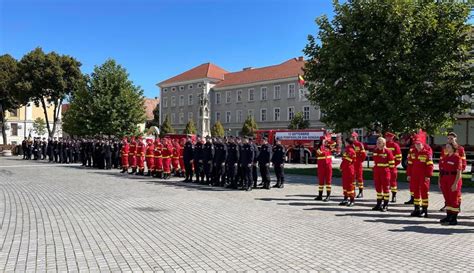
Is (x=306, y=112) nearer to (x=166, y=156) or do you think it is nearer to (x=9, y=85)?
(x=9, y=85)

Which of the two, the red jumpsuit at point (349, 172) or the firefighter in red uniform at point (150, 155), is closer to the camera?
the red jumpsuit at point (349, 172)

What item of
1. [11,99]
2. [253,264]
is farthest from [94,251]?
[11,99]

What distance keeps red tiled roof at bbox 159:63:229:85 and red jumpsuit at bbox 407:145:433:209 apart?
67.9 meters

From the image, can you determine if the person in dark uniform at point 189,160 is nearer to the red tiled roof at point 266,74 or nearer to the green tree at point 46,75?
the green tree at point 46,75

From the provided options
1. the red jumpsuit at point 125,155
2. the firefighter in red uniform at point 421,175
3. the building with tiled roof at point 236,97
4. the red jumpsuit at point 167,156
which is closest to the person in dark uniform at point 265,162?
the red jumpsuit at point 167,156

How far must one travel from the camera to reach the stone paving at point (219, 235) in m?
6.47

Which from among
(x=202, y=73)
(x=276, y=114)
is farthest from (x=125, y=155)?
(x=202, y=73)

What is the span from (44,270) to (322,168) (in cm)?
922

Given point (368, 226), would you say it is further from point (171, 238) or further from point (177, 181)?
point (177, 181)

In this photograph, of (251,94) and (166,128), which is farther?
(166,128)

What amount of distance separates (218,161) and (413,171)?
322 inches

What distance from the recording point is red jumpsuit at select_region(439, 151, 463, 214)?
9.80 m

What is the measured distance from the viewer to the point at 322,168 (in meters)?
13.6

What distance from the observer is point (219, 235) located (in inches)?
329
